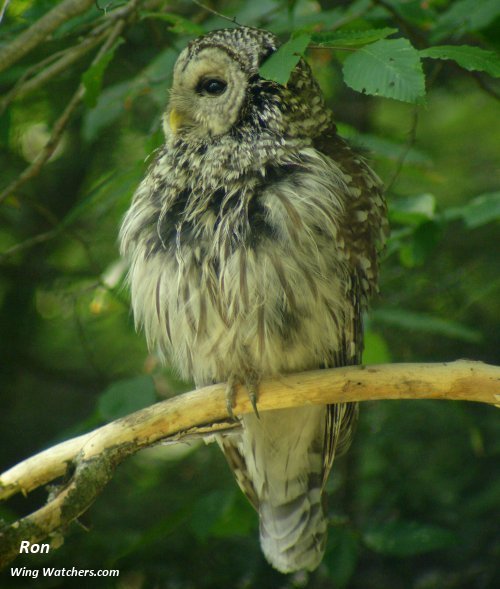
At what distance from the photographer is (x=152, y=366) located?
3.31 meters

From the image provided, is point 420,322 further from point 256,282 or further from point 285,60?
point 285,60

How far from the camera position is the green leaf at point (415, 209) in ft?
9.75

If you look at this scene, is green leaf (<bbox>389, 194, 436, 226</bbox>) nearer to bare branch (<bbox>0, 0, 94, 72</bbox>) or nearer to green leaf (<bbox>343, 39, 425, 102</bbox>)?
green leaf (<bbox>343, 39, 425, 102</bbox>)

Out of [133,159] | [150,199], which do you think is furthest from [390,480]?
[133,159]

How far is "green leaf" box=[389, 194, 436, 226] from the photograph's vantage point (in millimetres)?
2971

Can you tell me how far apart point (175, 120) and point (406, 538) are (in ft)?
5.91

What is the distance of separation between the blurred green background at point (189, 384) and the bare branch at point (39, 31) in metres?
0.13

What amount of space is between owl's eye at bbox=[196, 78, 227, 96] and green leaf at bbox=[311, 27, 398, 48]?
2.24 ft

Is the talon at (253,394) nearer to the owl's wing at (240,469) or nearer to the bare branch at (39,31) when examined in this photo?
the owl's wing at (240,469)

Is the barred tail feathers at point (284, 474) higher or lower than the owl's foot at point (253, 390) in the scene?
lower

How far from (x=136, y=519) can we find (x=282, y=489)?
0.90 meters

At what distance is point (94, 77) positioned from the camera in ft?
9.14

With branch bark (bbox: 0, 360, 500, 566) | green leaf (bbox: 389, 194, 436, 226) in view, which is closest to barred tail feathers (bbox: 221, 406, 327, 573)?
branch bark (bbox: 0, 360, 500, 566)

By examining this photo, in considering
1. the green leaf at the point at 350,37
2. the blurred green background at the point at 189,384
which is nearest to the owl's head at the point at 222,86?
the blurred green background at the point at 189,384
